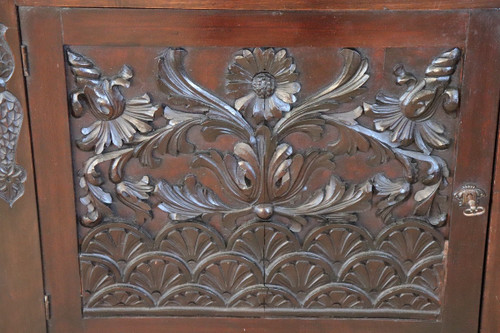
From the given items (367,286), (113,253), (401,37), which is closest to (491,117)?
(401,37)

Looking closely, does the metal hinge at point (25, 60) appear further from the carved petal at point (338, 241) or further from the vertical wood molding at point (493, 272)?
the vertical wood molding at point (493, 272)

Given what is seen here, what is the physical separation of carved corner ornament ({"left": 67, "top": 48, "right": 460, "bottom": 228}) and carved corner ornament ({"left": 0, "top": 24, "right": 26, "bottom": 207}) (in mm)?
83

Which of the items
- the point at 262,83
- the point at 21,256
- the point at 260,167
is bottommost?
the point at 21,256

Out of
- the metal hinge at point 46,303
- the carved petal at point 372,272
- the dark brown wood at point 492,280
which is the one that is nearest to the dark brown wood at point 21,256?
the metal hinge at point 46,303

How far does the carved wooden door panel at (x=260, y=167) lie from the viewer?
2.91 ft

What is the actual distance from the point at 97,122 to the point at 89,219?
0.15 m

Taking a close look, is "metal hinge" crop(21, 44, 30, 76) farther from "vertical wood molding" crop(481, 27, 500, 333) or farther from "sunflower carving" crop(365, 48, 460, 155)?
"vertical wood molding" crop(481, 27, 500, 333)

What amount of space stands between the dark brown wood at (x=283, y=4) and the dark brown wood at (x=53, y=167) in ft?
0.14

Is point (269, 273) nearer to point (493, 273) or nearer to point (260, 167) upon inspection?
point (260, 167)

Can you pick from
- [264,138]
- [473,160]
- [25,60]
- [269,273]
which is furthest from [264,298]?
[25,60]

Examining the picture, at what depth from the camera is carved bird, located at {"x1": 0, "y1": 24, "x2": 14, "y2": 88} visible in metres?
0.88

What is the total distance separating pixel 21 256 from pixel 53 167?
15cm

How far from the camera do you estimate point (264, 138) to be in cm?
94

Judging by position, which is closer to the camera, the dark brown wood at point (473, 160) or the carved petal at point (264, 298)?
the dark brown wood at point (473, 160)
